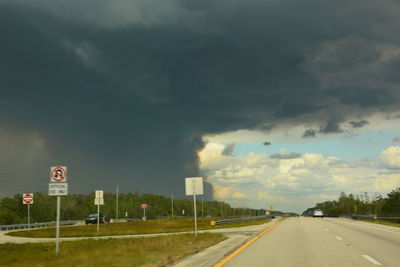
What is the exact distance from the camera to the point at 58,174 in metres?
16.8

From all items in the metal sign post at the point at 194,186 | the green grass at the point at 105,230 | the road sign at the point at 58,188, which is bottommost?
the green grass at the point at 105,230

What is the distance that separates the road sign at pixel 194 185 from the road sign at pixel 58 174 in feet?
30.8

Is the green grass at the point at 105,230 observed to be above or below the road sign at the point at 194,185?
below

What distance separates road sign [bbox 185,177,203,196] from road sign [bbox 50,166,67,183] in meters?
9.38

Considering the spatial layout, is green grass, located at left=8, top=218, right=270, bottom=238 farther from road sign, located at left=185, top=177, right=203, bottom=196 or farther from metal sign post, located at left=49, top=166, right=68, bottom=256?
metal sign post, located at left=49, top=166, right=68, bottom=256

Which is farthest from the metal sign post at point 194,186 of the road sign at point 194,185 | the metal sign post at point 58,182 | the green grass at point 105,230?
the green grass at point 105,230

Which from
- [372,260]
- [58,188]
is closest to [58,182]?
[58,188]

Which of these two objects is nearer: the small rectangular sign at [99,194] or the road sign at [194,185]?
the road sign at [194,185]

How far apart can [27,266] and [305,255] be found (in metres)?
9.13

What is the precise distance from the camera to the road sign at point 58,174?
16.6 m

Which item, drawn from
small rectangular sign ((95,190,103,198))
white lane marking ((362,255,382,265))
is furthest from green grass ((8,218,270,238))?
white lane marking ((362,255,382,265))

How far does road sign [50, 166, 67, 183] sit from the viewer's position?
16641 mm

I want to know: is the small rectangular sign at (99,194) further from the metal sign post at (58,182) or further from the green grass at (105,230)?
the metal sign post at (58,182)

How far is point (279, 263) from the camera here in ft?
38.8
